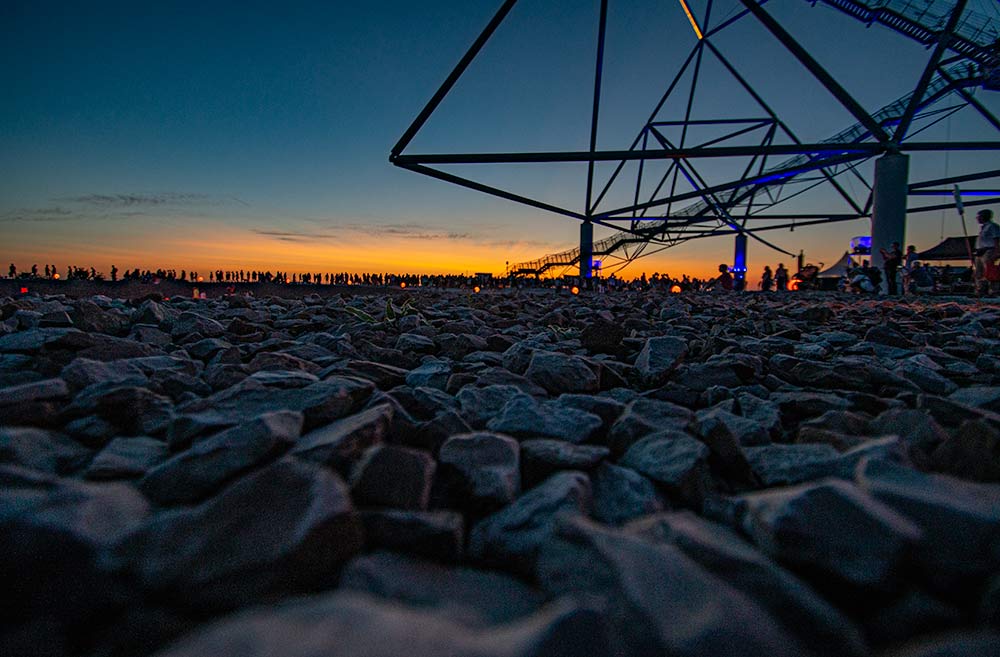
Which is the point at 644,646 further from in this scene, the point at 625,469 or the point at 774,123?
the point at 774,123

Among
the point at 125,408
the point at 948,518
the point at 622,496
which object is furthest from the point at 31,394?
the point at 948,518

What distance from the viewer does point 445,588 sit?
23.5 inches

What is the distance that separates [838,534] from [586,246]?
423 inches

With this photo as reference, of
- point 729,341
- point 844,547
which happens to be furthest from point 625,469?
point 729,341

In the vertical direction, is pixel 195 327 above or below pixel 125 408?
above

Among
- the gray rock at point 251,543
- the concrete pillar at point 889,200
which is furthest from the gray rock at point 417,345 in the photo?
the concrete pillar at point 889,200

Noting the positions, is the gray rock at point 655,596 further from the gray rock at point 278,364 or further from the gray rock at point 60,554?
the gray rock at point 278,364

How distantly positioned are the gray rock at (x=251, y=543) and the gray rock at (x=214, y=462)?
0.08 metres

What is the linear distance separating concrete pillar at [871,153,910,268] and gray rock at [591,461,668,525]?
27.9ft

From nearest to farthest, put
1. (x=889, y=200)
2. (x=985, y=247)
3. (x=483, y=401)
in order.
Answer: (x=483, y=401)
(x=889, y=200)
(x=985, y=247)

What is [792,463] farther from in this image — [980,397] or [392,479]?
[980,397]

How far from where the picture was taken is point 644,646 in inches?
17.5

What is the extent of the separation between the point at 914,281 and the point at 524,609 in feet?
49.1

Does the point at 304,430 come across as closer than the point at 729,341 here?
Yes
